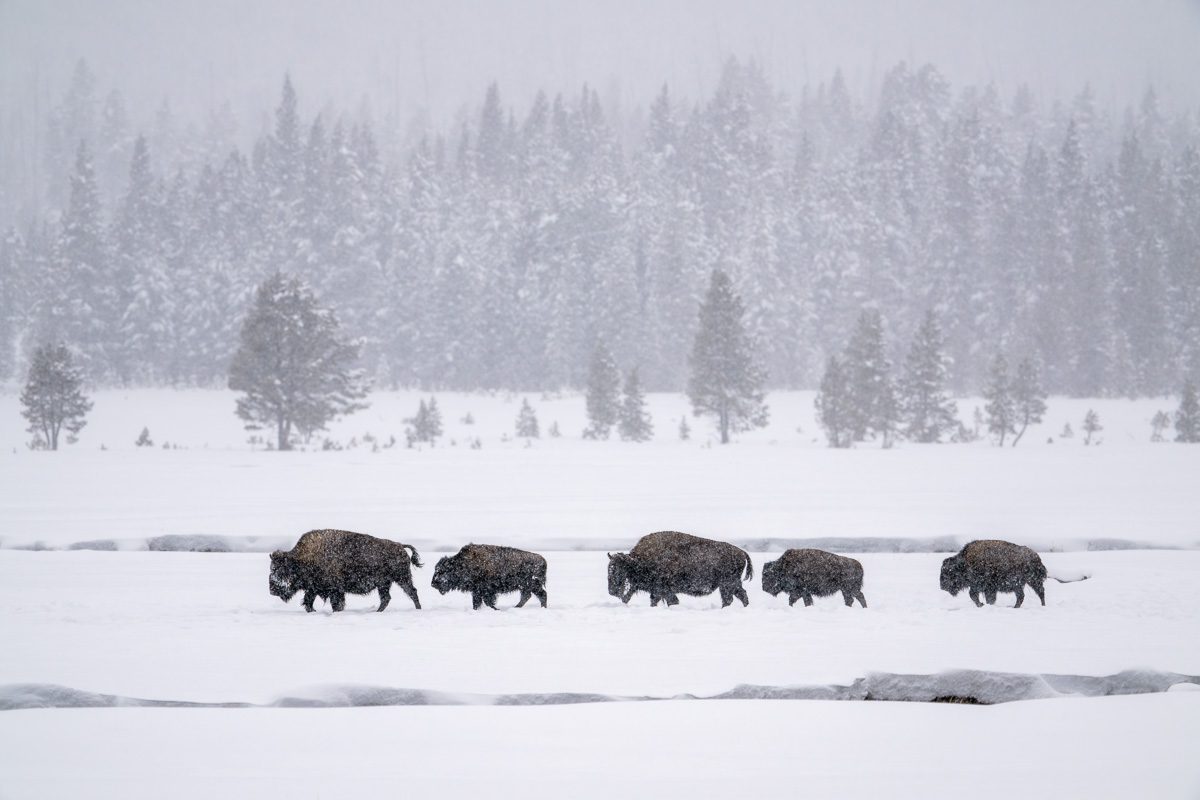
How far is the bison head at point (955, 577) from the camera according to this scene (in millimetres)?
13594

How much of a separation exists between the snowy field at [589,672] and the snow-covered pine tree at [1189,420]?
90.4 ft

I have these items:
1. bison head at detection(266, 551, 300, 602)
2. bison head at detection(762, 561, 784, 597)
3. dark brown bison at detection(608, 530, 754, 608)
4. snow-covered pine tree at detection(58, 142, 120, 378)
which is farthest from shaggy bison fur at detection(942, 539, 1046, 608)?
snow-covered pine tree at detection(58, 142, 120, 378)

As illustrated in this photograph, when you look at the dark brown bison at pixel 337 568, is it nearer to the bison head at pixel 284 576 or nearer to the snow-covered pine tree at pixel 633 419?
A: the bison head at pixel 284 576

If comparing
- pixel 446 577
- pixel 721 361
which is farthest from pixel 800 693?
pixel 721 361

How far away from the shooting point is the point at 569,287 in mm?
77062

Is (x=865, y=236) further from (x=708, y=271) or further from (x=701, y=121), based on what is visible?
(x=701, y=121)

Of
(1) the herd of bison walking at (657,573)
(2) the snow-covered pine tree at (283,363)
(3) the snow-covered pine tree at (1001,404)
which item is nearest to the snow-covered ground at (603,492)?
(3) the snow-covered pine tree at (1001,404)

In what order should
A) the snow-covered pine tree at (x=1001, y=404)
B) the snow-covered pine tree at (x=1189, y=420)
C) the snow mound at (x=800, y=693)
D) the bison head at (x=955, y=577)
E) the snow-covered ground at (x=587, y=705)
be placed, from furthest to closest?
the snow-covered pine tree at (x=1001, y=404), the snow-covered pine tree at (x=1189, y=420), the bison head at (x=955, y=577), the snow mound at (x=800, y=693), the snow-covered ground at (x=587, y=705)

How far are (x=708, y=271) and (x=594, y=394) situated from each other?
30.5 m

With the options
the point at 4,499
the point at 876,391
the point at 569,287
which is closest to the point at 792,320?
the point at 569,287

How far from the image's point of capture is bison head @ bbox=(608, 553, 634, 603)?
1348cm

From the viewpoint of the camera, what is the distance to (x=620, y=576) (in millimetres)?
13578

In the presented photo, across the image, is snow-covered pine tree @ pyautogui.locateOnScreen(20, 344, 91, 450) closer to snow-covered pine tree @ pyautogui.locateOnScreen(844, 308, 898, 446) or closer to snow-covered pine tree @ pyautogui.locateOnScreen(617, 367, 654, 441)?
snow-covered pine tree @ pyautogui.locateOnScreen(617, 367, 654, 441)

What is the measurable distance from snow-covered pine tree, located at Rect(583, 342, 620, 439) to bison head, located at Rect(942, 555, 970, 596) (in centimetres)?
3570
